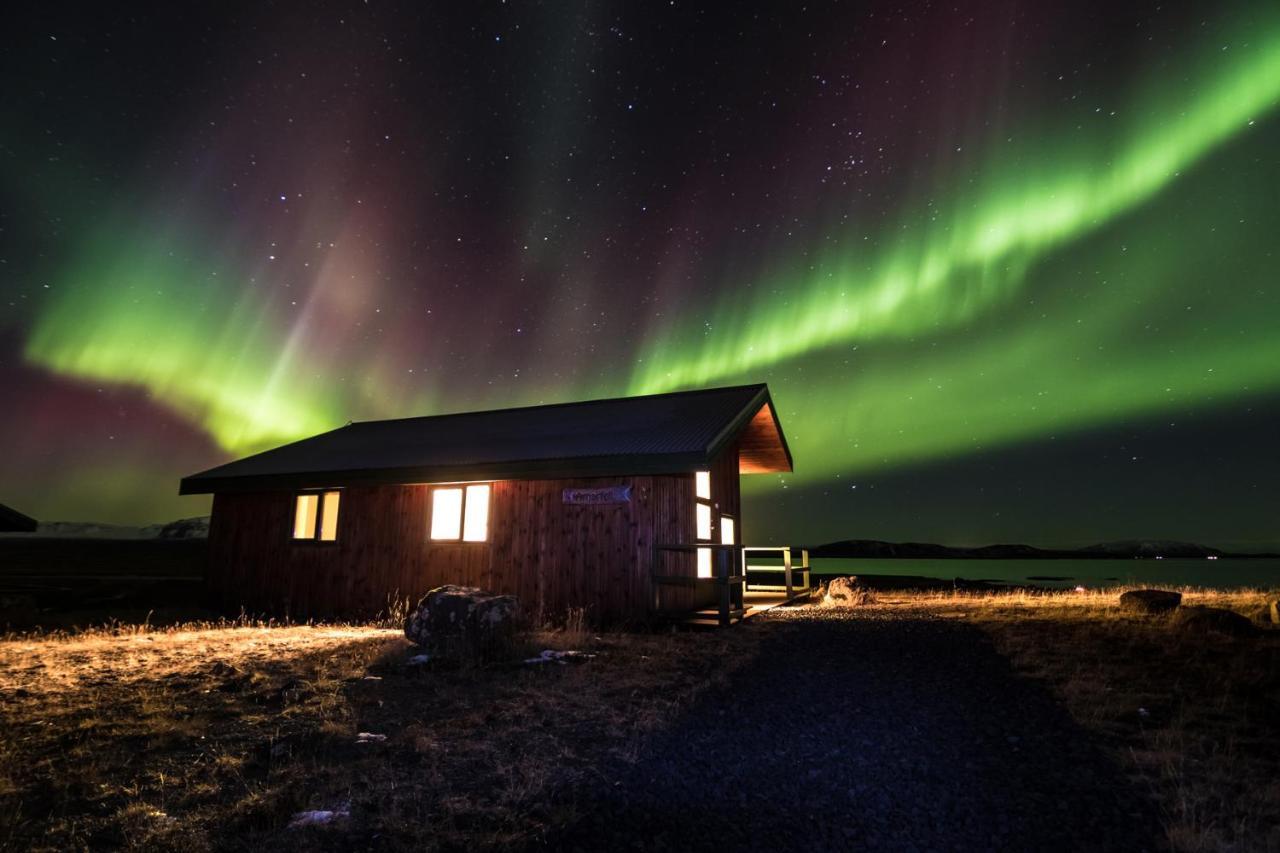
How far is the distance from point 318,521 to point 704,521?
9818mm

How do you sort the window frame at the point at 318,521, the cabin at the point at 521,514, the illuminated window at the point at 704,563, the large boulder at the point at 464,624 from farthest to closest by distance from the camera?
the window frame at the point at 318,521
the illuminated window at the point at 704,563
the cabin at the point at 521,514
the large boulder at the point at 464,624

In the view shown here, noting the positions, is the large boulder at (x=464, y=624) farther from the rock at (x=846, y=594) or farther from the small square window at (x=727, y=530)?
the rock at (x=846, y=594)

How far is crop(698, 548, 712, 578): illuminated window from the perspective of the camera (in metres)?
16.1

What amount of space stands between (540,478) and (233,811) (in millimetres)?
10135

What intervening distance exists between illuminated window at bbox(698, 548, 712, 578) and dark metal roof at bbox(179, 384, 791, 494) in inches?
128

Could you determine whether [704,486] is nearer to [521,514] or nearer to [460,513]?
[521,514]

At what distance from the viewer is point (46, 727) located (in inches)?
245

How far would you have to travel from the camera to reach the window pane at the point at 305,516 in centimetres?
1750

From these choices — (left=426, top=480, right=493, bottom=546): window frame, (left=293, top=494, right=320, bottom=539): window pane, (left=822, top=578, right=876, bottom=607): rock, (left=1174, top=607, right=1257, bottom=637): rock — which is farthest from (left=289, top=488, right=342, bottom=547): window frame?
(left=1174, top=607, right=1257, bottom=637): rock

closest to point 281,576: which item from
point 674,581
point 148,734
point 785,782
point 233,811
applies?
point 674,581

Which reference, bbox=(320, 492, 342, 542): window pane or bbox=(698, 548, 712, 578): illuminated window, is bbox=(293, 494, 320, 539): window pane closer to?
bbox=(320, 492, 342, 542): window pane

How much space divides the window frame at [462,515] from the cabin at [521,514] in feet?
0.10

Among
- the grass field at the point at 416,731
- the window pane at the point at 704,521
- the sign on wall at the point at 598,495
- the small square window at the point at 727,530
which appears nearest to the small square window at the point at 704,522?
the window pane at the point at 704,521

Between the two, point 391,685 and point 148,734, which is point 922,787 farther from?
point 148,734
